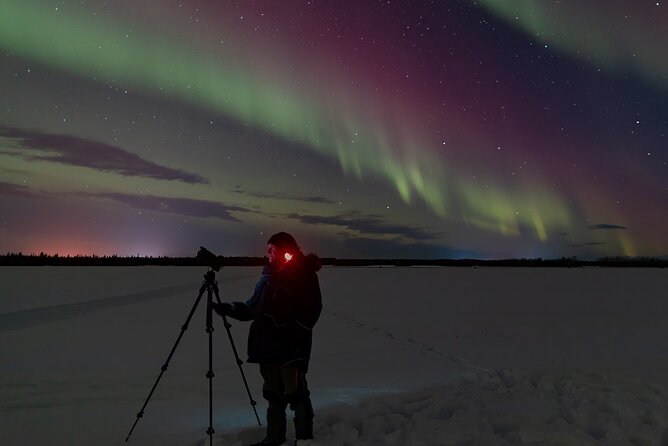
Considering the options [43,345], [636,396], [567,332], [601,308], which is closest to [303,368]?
[636,396]

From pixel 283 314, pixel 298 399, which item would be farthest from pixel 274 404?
pixel 283 314

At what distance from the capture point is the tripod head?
501 centimetres

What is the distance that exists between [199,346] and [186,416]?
489cm

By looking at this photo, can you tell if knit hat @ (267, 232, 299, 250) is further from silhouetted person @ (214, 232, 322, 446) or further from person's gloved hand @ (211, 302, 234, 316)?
person's gloved hand @ (211, 302, 234, 316)

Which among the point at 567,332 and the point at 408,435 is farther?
the point at 567,332

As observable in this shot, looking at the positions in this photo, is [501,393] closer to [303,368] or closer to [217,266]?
[303,368]

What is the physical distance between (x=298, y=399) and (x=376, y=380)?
352cm

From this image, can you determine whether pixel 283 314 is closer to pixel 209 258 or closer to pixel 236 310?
pixel 236 310

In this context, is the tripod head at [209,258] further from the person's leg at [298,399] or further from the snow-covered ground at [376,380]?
the snow-covered ground at [376,380]

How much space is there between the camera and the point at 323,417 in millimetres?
6047

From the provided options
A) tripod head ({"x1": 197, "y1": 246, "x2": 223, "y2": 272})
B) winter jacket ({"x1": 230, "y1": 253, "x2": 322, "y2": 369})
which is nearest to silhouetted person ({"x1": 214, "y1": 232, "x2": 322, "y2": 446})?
winter jacket ({"x1": 230, "y1": 253, "x2": 322, "y2": 369})

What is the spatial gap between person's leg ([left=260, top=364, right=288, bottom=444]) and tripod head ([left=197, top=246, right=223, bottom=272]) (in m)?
1.10

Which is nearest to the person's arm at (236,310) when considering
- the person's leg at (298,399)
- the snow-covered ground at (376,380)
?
the person's leg at (298,399)

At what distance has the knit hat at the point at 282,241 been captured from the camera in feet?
16.9
